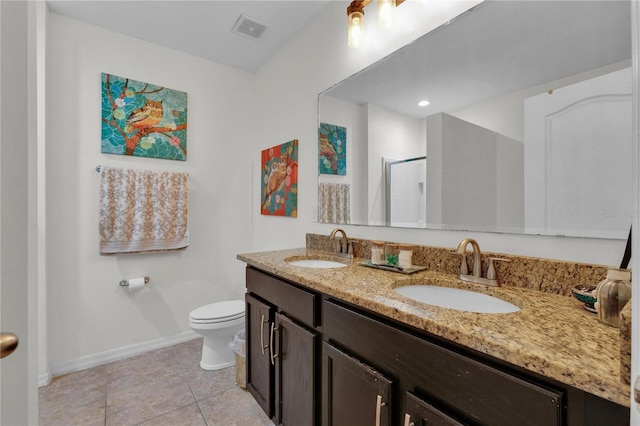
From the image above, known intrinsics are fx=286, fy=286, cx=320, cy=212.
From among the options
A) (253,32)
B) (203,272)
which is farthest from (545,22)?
(203,272)

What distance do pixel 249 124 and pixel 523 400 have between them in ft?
9.74

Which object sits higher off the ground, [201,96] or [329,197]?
[201,96]

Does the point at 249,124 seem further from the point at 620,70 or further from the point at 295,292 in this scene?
the point at 620,70

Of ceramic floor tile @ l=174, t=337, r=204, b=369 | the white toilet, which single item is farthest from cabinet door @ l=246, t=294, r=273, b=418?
ceramic floor tile @ l=174, t=337, r=204, b=369

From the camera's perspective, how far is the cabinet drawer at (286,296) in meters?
1.17

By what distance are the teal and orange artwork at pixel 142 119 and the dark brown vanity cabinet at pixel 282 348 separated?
1.53 meters

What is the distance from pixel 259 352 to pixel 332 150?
4.37 ft

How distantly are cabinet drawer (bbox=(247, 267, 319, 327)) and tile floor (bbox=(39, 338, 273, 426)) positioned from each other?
0.74 metres

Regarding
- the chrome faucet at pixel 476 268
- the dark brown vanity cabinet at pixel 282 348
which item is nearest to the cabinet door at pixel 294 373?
the dark brown vanity cabinet at pixel 282 348

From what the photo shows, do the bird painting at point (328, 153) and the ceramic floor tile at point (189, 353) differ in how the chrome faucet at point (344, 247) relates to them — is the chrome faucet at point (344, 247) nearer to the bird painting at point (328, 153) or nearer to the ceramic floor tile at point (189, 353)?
the bird painting at point (328, 153)

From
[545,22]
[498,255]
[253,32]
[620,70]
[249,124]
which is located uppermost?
[253,32]

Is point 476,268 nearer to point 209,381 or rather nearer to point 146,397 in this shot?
point 209,381

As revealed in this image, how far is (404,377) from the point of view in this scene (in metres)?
0.82

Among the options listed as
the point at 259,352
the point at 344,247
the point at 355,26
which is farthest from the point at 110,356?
the point at 355,26
